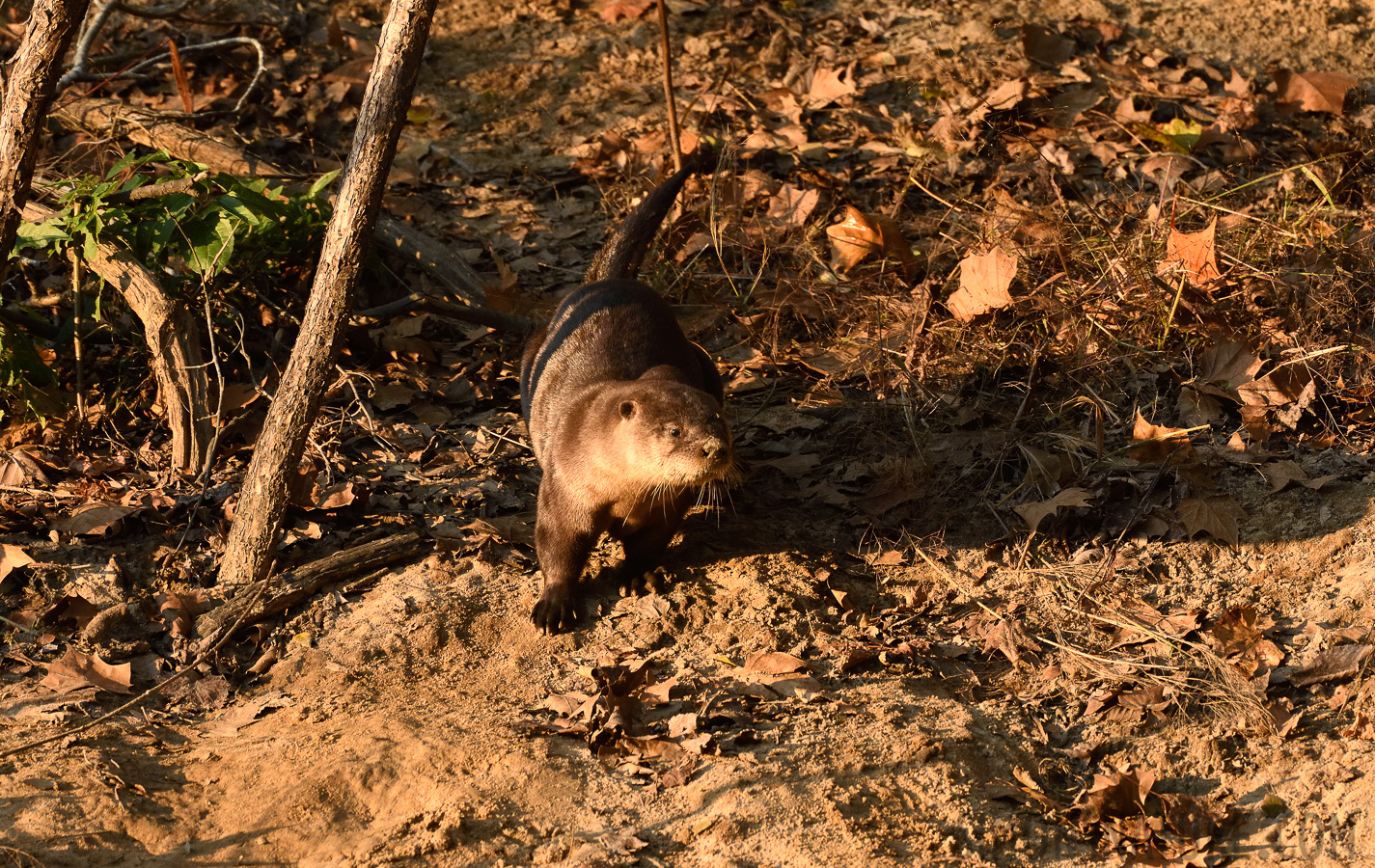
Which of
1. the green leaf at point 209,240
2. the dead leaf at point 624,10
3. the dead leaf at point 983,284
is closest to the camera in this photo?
the green leaf at point 209,240

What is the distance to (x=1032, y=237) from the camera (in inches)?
189

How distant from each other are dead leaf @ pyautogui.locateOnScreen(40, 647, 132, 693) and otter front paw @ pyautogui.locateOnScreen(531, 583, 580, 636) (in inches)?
46.1

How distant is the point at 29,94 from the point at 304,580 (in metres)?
1.59

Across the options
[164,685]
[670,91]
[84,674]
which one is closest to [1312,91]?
[670,91]

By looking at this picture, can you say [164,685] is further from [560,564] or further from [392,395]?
[392,395]

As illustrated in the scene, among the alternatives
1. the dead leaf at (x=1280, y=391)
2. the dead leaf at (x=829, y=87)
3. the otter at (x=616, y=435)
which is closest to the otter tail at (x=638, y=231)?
the otter at (x=616, y=435)

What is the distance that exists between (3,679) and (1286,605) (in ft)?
12.0

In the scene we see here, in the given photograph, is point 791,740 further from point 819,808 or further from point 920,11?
point 920,11

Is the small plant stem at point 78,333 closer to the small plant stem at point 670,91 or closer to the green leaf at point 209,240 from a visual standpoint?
the green leaf at point 209,240

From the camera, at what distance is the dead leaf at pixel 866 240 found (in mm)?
5105

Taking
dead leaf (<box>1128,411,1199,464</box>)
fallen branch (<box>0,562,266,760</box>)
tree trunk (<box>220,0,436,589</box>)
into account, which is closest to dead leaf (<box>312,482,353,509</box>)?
tree trunk (<box>220,0,436,589</box>)

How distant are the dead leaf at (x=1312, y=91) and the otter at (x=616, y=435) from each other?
3.46 metres

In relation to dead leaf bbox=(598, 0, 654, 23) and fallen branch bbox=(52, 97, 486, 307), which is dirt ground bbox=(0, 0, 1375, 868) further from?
dead leaf bbox=(598, 0, 654, 23)

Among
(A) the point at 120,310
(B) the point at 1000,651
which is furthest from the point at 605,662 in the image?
(A) the point at 120,310
